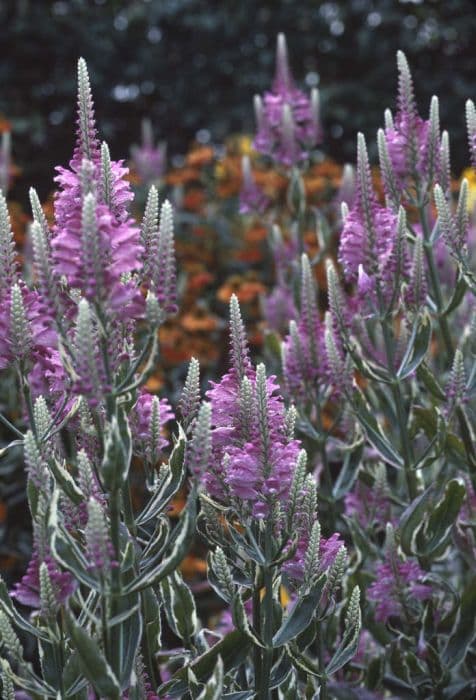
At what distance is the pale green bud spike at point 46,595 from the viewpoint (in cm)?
155

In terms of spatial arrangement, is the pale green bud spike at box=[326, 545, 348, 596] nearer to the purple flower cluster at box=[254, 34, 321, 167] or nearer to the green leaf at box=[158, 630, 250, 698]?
the green leaf at box=[158, 630, 250, 698]

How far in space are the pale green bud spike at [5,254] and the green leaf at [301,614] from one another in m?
0.79

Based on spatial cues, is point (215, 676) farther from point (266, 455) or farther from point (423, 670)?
point (423, 670)

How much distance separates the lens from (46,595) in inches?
61.3

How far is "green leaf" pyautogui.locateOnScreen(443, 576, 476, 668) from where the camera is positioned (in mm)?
2342

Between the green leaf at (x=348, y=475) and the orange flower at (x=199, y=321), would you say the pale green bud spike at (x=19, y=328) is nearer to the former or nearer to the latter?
the green leaf at (x=348, y=475)

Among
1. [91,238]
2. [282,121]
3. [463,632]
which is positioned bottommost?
[463,632]

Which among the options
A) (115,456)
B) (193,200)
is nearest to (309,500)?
(115,456)

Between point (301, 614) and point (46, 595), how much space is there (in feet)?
1.62

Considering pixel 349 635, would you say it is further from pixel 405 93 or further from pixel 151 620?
pixel 405 93

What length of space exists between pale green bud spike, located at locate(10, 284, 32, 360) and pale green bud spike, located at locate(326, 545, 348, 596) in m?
0.69

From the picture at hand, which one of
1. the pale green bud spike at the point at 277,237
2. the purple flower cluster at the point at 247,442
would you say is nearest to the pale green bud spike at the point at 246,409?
the purple flower cluster at the point at 247,442

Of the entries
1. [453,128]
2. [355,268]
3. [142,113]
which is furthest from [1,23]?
[355,268]

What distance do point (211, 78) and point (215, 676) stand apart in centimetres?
564
